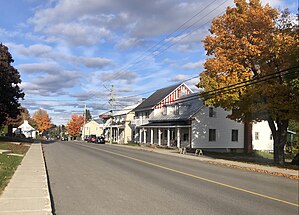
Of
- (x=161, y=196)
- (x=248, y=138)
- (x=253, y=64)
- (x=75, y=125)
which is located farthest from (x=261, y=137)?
(x=75, y=125)

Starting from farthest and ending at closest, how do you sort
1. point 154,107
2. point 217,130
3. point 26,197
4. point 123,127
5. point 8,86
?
point 123,127, point 154,107, point 217,130, point 8,86, point 26,197

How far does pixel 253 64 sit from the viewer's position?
1025 inches

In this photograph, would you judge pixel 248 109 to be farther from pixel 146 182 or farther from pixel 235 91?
pixel 146 182

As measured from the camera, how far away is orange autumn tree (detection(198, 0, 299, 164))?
23266mm

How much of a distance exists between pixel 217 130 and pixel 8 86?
26.9 m

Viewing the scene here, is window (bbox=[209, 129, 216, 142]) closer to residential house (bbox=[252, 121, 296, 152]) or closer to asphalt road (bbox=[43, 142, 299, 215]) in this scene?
residential house (bbox=[252, 121, 296, 152])

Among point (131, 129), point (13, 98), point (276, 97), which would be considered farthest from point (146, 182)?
point (131, 129)

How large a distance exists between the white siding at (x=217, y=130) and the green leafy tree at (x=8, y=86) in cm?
2244

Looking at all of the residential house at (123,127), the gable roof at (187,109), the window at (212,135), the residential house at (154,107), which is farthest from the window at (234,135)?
the residential house at (123,127)

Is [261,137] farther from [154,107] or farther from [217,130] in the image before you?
[154,107]

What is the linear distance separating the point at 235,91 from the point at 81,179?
49.2 feet

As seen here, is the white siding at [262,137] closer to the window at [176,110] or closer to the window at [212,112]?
the window at [212,112]

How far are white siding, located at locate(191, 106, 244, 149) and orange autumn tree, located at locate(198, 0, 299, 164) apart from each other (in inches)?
658

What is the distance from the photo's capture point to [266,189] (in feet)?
42.0
